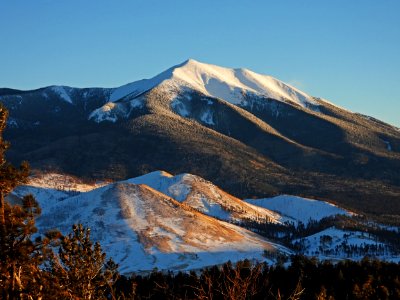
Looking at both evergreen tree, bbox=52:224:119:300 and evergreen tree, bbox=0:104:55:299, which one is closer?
evergreen tree, bbox=0:104:55:299

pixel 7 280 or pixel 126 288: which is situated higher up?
pixel 7 280

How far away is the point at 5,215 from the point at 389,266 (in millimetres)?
102764

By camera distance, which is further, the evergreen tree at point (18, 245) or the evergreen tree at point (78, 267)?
the evergreen tree at point (78, 267)

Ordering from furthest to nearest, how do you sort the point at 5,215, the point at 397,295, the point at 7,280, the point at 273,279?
the point at 273,279, the point at 397,295, the point at 5,215, the point at 7,280

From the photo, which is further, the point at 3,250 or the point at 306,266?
the point at 306,266

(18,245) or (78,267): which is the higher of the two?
(18,245)

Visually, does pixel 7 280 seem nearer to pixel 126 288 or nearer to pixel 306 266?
pixel 126 288

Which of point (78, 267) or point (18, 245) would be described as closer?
point (18, 245)

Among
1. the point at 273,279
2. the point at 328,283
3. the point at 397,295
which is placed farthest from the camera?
the point at 273,279

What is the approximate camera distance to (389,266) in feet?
391

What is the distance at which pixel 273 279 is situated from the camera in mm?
110875

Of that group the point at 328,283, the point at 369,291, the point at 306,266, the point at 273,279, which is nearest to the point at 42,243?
the point at 369,291

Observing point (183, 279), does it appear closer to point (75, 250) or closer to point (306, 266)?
point (306, 266)

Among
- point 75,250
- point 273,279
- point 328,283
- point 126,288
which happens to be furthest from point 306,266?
point 75,250
